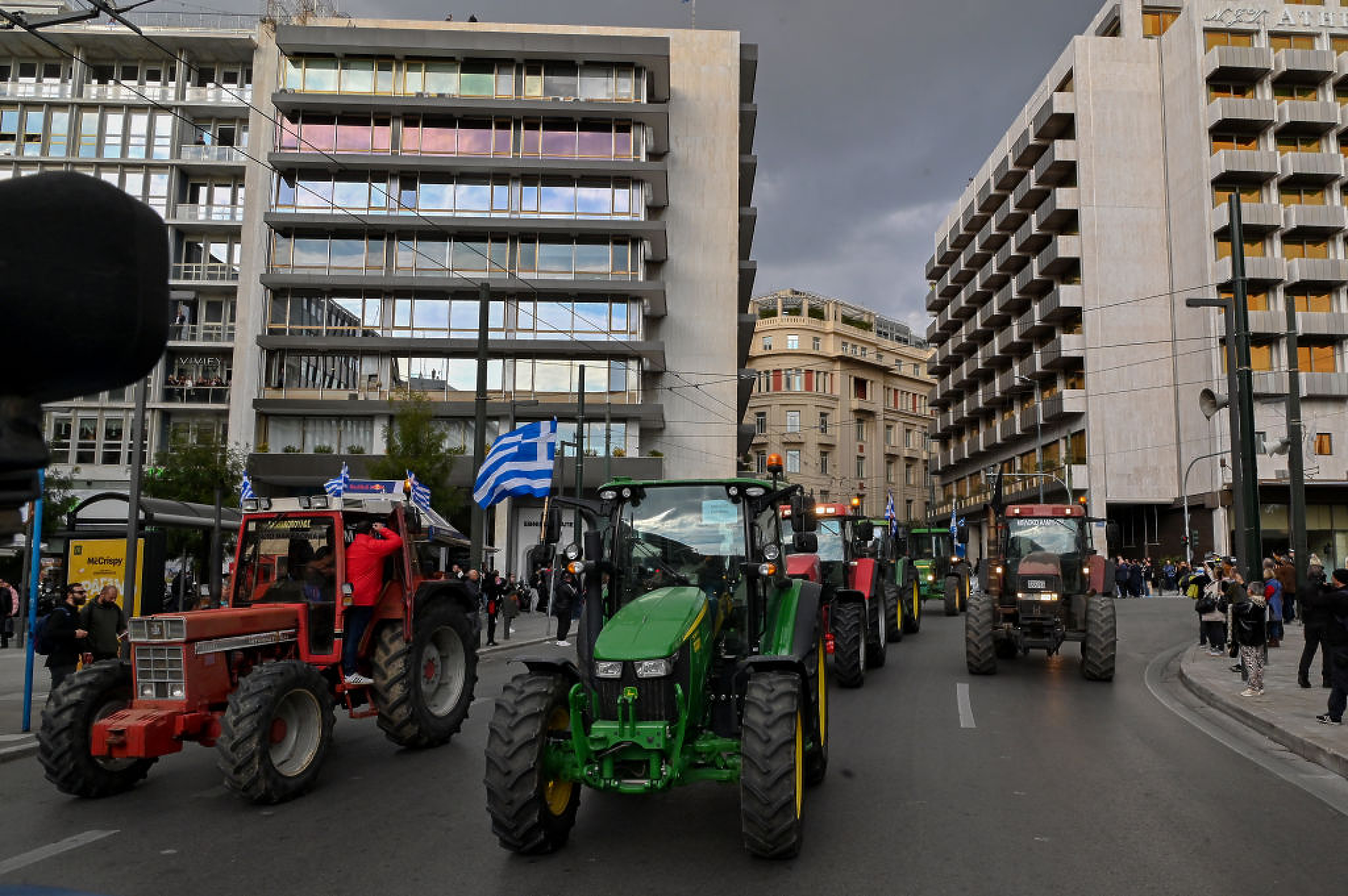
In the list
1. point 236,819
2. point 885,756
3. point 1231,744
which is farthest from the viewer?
point 1231,744

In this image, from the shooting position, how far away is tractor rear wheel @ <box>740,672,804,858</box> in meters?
5.89

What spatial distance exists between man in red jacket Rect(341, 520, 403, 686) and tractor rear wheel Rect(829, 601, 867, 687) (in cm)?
670

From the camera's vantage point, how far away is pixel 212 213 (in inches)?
2007

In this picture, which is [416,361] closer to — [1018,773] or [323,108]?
[323,108]

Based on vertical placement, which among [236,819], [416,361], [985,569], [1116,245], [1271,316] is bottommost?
[236,819]

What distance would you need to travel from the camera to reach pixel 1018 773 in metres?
8.54

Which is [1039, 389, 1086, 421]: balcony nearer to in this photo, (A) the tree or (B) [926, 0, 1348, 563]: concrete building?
(B) [926, 0, 1348, 563]: concrete building

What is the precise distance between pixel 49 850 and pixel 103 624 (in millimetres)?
5944

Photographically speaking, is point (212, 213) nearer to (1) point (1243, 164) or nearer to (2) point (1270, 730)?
(1) point (1243, 164)

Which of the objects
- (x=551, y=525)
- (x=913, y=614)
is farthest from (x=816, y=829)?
(x=913, y=614)

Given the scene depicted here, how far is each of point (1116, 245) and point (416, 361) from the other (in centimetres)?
3773

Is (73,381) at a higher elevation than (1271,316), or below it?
below

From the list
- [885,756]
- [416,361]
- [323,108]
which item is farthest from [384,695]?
[323,108]

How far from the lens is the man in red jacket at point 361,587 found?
9.23 metres
